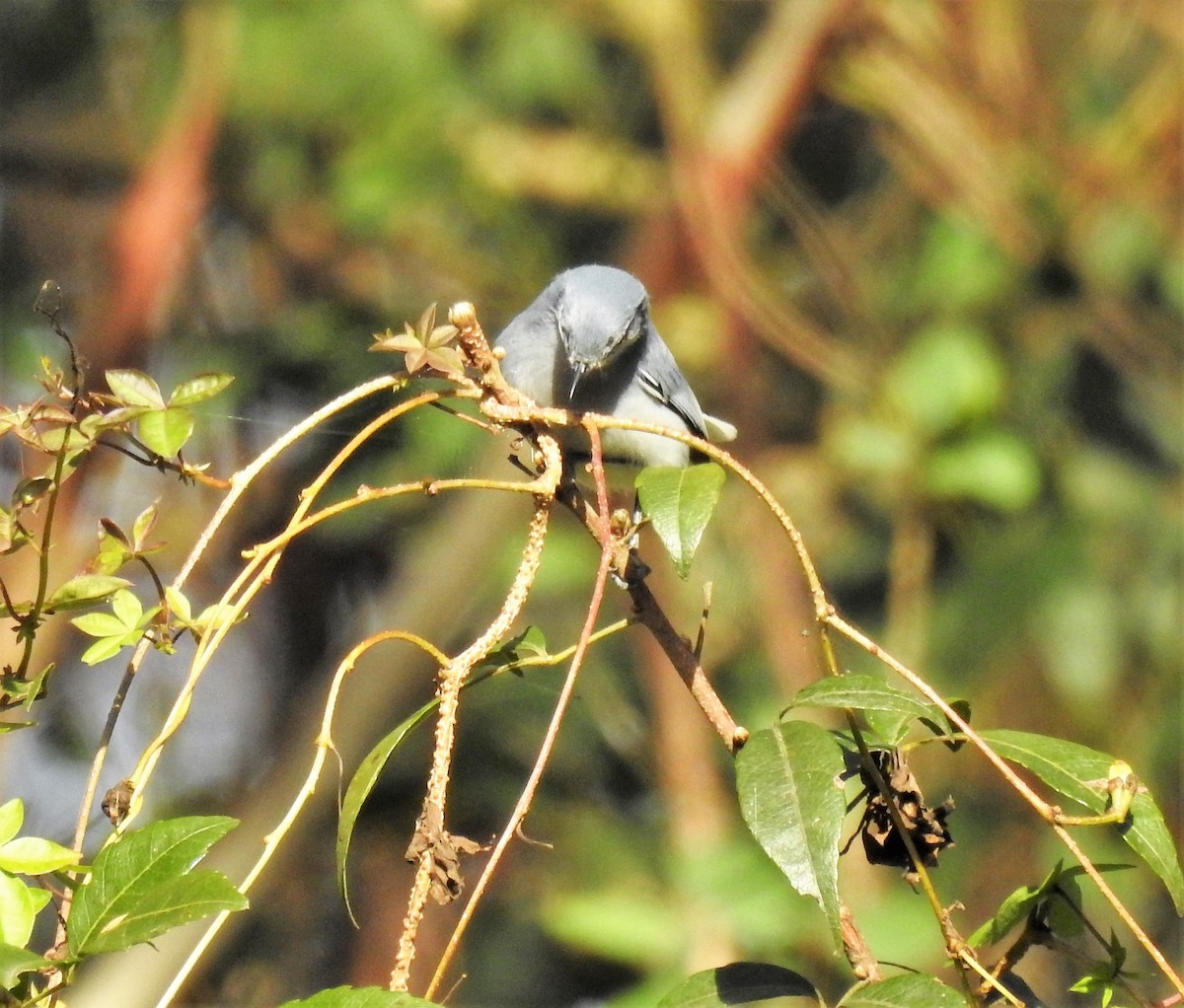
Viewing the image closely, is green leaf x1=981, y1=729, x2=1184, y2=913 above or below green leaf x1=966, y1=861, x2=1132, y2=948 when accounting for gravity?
above

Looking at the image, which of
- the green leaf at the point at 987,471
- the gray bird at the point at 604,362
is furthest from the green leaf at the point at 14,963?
the green leaf at the point at 987,471

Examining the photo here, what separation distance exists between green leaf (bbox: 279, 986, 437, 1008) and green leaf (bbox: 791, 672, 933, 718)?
0.27m

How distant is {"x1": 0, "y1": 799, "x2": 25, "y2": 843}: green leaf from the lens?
0.69 meters

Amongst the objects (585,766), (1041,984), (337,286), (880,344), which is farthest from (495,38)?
(1041,984)

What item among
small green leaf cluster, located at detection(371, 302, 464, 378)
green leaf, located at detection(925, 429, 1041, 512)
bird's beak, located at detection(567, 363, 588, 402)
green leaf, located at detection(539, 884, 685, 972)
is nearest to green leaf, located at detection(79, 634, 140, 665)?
small green leaf cluster, located at detection(371, 302, 464, 378)

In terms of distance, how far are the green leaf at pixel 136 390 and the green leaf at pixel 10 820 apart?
0.75 ft

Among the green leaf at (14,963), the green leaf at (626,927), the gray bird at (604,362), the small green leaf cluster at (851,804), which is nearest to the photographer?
the green leaf at (14,963)

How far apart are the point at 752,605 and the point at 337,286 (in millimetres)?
1318

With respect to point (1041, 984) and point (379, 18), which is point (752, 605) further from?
point (379, 18)

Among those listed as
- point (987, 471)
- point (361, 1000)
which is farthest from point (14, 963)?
point (987, 471)

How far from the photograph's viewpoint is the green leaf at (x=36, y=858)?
0.68m

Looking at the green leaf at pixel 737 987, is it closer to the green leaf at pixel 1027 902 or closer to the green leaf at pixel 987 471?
the green leaf at pixel 1027 902

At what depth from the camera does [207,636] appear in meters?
0.79

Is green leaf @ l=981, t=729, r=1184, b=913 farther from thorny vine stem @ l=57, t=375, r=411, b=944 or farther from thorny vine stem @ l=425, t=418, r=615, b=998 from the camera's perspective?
thorny vine stem @ l=57, t=375, r=411, b=944
